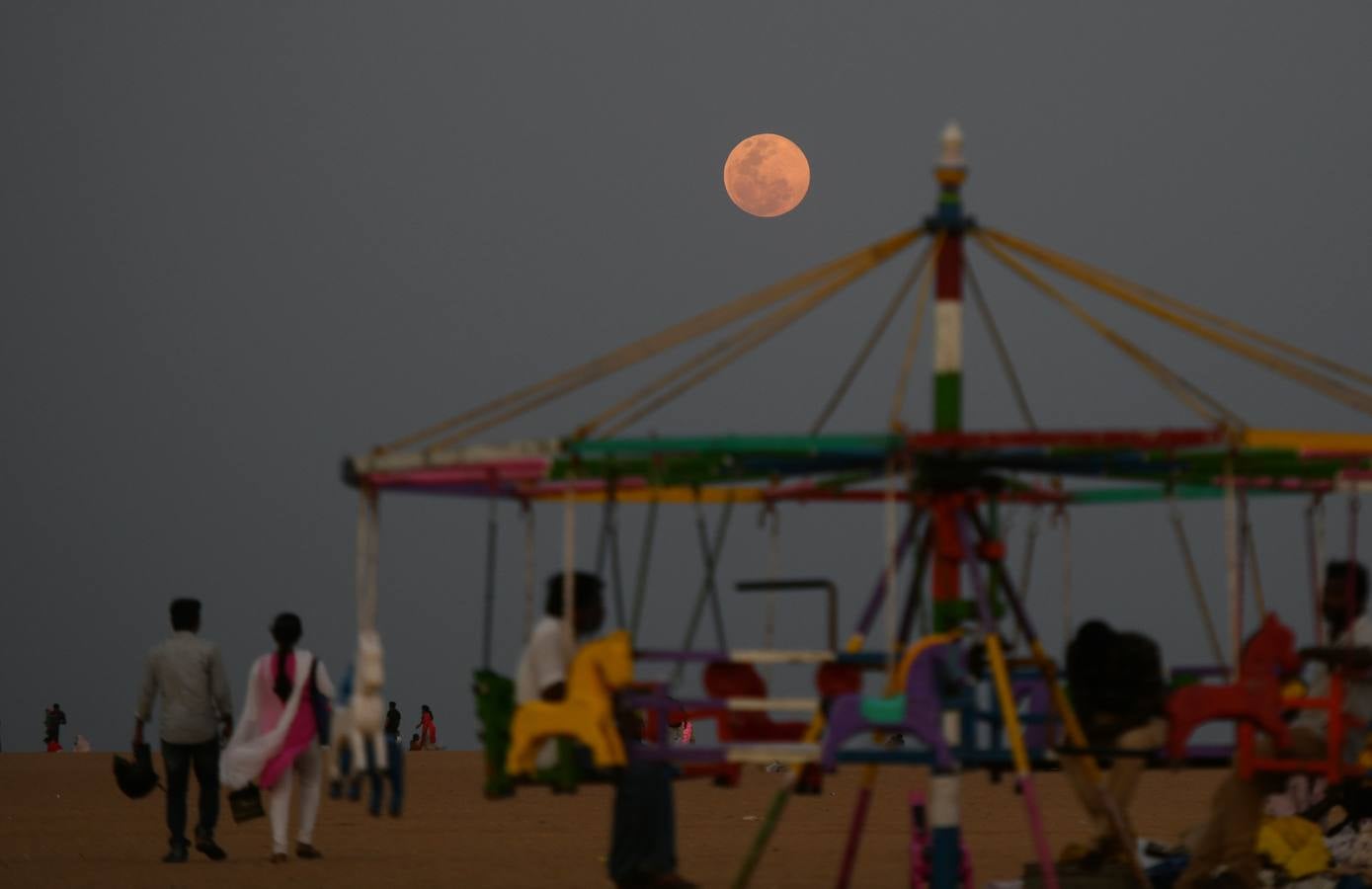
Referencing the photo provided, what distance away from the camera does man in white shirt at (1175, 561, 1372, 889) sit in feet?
49.8

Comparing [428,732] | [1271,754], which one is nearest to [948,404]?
[1271,754]

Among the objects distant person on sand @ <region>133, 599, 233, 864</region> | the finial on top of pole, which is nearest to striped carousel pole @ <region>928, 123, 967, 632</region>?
the finial on top of pole

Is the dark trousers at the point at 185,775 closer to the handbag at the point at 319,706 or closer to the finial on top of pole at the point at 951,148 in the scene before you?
the handbag at the point at 319,706

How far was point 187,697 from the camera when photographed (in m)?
21.0

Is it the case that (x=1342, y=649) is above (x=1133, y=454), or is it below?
below

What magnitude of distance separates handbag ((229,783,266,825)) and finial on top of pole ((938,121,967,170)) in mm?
7850

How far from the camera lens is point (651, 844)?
1677 cm

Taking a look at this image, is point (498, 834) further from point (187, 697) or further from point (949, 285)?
point (949, 285)

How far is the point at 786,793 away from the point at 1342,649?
342cm

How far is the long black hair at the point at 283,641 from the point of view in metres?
20.0

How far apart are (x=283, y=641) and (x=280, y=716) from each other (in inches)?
23.0

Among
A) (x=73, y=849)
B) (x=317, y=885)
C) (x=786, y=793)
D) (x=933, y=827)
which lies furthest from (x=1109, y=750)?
(x=73, y=849)

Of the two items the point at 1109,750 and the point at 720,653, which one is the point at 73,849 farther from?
the point at 1109,750

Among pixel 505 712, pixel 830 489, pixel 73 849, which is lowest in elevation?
pixel 73 849
